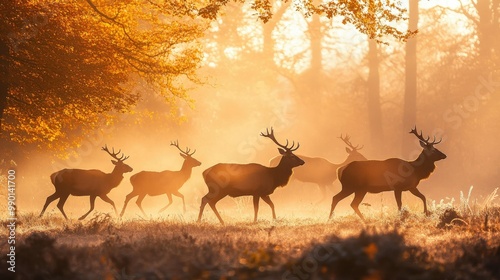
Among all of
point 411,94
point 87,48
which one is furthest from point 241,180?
point 411,94

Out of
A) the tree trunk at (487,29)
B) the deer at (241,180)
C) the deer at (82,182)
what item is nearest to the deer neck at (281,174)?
the deer at (241,180)

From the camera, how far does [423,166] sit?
61.9ft

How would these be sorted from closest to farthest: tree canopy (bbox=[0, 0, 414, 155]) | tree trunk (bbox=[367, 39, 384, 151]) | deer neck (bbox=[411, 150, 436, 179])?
1. tree canopy (bbox=[0, 0, 414, 155])
2. deer neck (bbox=[411, 150, 436, 179])
3. tree trunk (bbox=[367, 39, 384, 151])

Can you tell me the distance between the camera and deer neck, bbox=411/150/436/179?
18797 mm

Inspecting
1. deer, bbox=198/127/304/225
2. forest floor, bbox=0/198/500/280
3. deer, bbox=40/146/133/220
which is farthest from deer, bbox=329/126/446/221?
deer, bbox=40/146/133/220

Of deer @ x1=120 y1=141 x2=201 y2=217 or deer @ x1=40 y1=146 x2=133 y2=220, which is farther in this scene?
deer @ x1=120 y1=141 x2=201 y2=217

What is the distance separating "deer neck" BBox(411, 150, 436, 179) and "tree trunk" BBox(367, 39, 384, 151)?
21.6 m

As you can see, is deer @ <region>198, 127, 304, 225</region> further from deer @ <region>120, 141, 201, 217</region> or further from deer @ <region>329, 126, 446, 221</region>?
deer @ <region>120, 141, 201, 217</region>

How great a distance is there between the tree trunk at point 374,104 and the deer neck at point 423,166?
851 inches

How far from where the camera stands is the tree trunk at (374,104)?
4062 cm

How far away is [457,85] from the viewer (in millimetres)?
42344

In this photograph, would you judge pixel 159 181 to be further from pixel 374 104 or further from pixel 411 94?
pixel 374 104

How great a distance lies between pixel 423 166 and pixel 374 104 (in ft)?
73.4

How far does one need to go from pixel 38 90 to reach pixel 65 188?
14.5 feet
